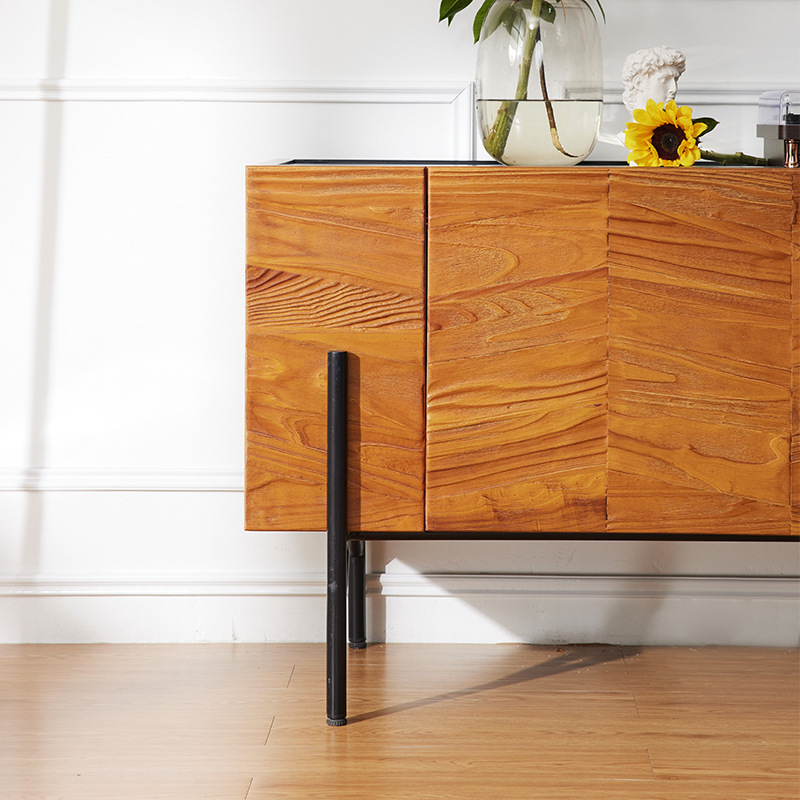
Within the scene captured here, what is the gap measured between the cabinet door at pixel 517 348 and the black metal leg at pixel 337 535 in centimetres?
12

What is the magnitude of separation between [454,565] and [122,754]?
68cm

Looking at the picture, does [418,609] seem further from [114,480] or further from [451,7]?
[451,7]

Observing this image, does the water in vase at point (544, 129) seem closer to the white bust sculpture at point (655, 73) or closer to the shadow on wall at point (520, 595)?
the white bust sculpture at point (655, 73)

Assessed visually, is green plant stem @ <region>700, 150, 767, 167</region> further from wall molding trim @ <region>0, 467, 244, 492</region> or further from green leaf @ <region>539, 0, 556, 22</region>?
wall molding trim @ <region>0, 467, 244, 492</region>

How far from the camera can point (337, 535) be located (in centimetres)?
123

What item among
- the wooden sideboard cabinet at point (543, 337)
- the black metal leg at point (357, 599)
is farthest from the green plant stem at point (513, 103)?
the black metal leg at point (357, 599)

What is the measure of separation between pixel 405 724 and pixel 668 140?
3.00 feet

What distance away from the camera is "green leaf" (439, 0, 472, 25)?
147 cm

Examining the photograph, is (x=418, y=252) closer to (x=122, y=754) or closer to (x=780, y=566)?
(x=122, y=754)

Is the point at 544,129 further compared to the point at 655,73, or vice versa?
the point at 655,73

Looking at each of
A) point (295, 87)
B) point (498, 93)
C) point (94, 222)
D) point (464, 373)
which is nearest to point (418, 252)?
point (464, 373)

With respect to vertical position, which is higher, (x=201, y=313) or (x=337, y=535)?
(x=201, y=313)

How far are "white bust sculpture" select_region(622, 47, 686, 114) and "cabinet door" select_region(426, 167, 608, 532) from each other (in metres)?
0.29

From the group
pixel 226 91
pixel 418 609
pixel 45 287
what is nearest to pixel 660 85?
pixel 226 91
